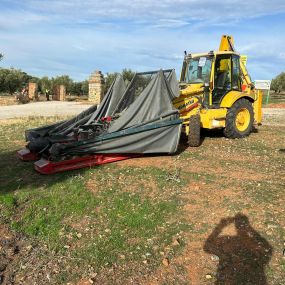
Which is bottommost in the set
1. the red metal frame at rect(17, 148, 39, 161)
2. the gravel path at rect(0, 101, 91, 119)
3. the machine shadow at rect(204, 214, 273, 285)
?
the machine shadow at rect(204, 214, 273, 285)

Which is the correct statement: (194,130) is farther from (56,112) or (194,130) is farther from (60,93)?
(60,93)

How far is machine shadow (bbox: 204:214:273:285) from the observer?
4.30 metres

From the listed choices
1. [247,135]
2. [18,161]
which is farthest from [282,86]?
[18,161]

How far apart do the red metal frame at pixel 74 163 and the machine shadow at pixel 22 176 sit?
12 cm

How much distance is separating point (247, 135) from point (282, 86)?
49.1m

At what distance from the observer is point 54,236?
17.0 ft

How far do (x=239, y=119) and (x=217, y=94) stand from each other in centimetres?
112

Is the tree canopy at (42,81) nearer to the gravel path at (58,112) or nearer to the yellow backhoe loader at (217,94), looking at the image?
the gravel path at (58,112)

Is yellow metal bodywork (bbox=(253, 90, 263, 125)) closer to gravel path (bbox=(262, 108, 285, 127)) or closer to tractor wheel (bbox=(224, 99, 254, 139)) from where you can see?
tractor wheel (bbox=(224, 99, 254, 139))

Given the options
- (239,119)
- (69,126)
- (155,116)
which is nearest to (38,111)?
(69,126)

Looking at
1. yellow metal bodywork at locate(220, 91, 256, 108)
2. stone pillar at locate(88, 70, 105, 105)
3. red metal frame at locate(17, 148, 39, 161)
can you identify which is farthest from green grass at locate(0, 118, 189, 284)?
stone pillar at locate(88, 70, 105, 105)

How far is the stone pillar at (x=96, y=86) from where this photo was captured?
28.3 m

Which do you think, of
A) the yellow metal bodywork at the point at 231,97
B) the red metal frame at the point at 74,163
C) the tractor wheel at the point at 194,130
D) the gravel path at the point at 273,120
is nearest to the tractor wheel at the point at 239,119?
the yellow metal bodywork at the point at 231,97

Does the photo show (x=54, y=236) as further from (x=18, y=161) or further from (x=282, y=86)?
(x=282, y=86)
